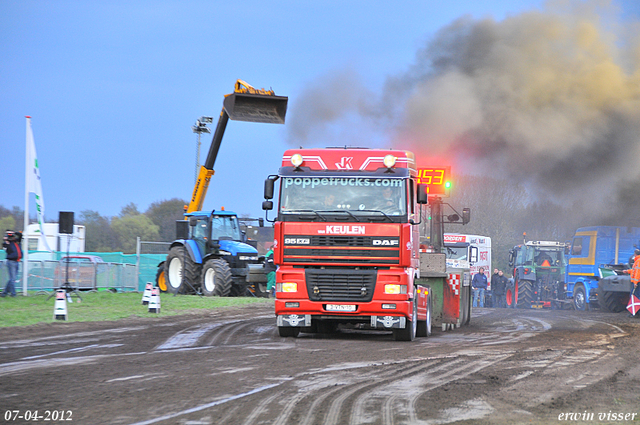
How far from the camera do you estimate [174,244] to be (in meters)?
25.6

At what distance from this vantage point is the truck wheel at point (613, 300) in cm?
2495

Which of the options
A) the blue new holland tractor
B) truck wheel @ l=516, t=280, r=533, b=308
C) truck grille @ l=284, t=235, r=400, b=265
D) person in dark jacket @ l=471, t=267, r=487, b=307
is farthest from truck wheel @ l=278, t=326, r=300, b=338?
truck wheel @ l=516, t=280, r=533, b=308

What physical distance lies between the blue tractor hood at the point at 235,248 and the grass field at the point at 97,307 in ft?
5.83

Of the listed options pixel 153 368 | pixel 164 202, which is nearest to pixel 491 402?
pixel 153 368

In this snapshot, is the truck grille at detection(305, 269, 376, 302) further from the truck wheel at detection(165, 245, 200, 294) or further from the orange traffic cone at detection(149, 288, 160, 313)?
the truck wheel at detection(165, 245, 200, 294)

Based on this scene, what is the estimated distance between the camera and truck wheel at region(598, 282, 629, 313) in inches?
982

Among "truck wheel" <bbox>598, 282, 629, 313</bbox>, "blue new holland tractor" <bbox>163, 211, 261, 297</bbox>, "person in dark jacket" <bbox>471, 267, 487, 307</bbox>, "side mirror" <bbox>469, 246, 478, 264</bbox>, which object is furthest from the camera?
"side mirror" <bbox>469, 246, 478, 264</bbox>

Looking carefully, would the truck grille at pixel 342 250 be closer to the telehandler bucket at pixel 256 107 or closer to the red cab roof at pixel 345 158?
the red cab roof at pixel 345 158

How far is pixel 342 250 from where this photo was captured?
40.2 ft

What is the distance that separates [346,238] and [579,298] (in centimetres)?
1908

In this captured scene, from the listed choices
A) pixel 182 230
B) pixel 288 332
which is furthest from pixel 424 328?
pixel 182 230

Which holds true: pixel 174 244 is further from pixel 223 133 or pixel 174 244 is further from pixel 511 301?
pixel 511 301

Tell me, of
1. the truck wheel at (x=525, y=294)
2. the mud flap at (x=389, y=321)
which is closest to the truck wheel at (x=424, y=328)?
the mud flap at (x=389, y=321)

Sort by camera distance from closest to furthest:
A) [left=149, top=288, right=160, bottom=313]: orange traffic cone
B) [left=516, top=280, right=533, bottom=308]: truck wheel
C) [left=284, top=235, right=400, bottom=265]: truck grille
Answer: [left=284, top=235, right=400, bottom=265]: truck grille, [left=149, top=288, right=160, bottom=313]: orange traffic cone, [left=516, top=280, right=533, bottom=308]: truck wheel
